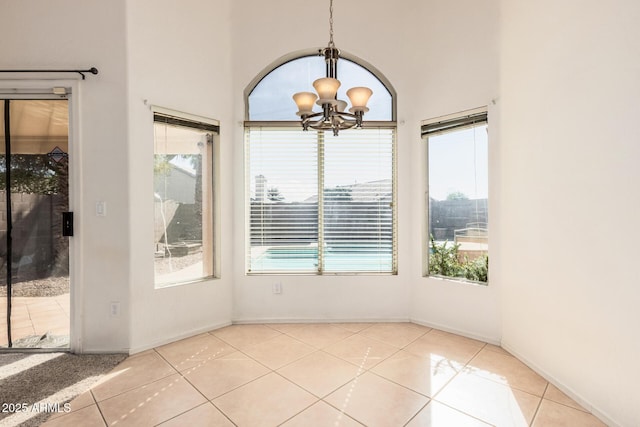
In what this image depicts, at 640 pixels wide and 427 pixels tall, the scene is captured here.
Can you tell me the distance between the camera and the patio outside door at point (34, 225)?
8.55 feet

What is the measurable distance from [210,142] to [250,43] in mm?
1191

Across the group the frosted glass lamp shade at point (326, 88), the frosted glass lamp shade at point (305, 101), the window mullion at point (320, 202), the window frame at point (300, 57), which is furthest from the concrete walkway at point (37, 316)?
the frosted glass lamp shade at point (326, 88)

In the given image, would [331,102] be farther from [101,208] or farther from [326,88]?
[101,208]

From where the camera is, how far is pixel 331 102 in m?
1.83

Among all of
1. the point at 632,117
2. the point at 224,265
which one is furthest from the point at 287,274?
the point at 632,117

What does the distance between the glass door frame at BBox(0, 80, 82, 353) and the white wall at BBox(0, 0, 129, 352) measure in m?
0.01

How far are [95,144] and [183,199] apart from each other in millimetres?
860

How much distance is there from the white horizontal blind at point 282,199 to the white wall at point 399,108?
0.13 metres

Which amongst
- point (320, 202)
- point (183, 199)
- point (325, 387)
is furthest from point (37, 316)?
point (320, 202)

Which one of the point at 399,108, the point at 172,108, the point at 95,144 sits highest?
the point at 399,108

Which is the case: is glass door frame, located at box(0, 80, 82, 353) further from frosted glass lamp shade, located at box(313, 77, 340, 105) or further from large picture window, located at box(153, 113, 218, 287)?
frosted glass lamp shade, located at box(313, 77, 340, 105)

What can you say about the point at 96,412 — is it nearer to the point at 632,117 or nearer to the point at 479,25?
the point at 632,117

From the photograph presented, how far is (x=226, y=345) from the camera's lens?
2.75 metres

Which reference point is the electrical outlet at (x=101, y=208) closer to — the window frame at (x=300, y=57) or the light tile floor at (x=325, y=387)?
the light tile floor at (x=325, y=387)
